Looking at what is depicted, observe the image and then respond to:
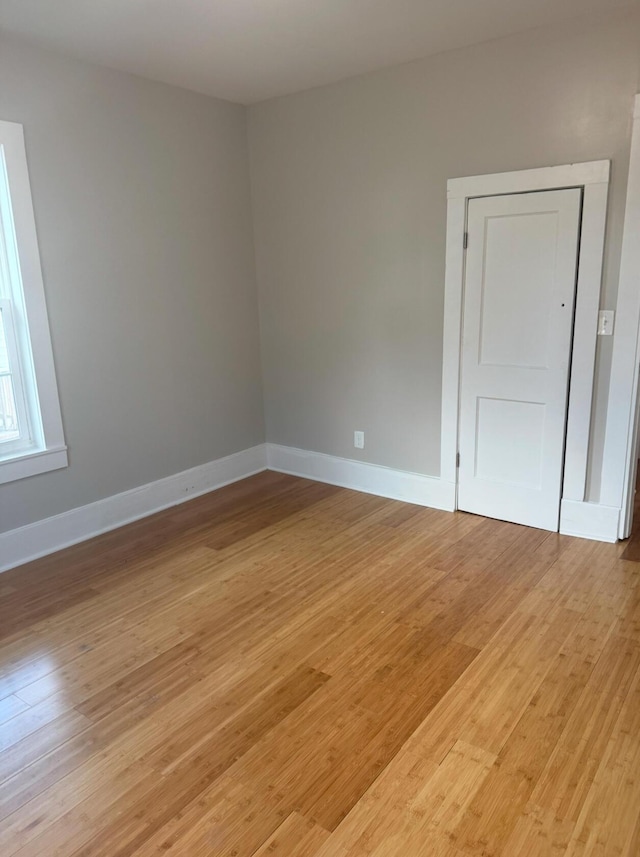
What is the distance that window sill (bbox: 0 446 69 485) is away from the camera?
3.10m

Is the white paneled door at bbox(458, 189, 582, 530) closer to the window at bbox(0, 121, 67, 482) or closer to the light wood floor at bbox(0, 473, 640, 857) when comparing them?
the light wood floor at bbox(0, 473, 640, 857)

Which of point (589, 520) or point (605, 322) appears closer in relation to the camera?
point (605, 322)

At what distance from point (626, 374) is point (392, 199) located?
5.47 ft

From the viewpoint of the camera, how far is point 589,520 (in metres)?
3.25

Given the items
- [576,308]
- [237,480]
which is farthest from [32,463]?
[576,308]

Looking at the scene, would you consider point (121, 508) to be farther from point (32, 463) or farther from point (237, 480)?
point (237, 480)

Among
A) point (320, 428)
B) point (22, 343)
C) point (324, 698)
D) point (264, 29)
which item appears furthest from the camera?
point (320, 428)

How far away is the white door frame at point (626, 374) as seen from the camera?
285 centimetres

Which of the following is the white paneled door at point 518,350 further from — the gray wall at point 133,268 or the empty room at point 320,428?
the gray wall at point 133,268

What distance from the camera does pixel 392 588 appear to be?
286cm

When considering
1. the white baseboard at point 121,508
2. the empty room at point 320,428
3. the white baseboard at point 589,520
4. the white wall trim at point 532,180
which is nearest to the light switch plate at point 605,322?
the empty room at point 320,428

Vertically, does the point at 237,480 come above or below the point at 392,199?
below

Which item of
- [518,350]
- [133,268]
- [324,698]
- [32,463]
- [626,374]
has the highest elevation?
[133,268]

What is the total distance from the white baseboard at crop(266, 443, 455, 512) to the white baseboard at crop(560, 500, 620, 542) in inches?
26.6
